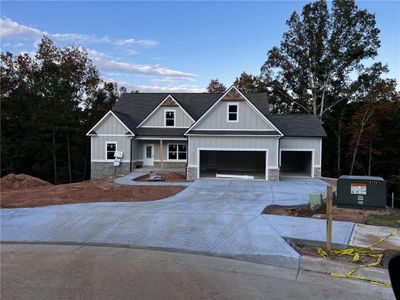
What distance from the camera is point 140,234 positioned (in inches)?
378

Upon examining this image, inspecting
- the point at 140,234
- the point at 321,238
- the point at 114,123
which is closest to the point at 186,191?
the point at 140,234

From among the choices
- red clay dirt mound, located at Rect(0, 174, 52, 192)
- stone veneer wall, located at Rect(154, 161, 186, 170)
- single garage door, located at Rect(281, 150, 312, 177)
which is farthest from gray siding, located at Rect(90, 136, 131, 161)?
single garage door, located at Rect(281, 150, 312, 177)

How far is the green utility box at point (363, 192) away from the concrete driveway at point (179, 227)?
7.48 ft

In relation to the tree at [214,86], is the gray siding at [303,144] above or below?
below

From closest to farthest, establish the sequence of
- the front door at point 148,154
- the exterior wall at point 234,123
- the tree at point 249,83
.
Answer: the exterior wall at point 234,123, the front door at point 148,154, the tree at point 249,83

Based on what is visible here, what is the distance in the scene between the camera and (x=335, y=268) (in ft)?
23.2

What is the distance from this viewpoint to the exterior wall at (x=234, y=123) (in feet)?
81.3

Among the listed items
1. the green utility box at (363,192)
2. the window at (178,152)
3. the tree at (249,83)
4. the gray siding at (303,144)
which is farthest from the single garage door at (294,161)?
the green utility box at (363,192)

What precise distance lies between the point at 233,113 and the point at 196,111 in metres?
7.61

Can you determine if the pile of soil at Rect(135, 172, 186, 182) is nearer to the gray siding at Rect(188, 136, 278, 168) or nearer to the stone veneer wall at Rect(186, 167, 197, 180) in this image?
the stone veneer wall at Rect(186, 167, 197, 180)

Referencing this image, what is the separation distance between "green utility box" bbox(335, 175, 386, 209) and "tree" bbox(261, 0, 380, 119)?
2984 centimetres

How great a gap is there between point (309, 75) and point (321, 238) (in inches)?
1469

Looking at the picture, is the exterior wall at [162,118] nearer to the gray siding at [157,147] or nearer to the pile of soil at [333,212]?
the gray siding at [157,147]

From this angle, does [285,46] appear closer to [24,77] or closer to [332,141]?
[332,141]
